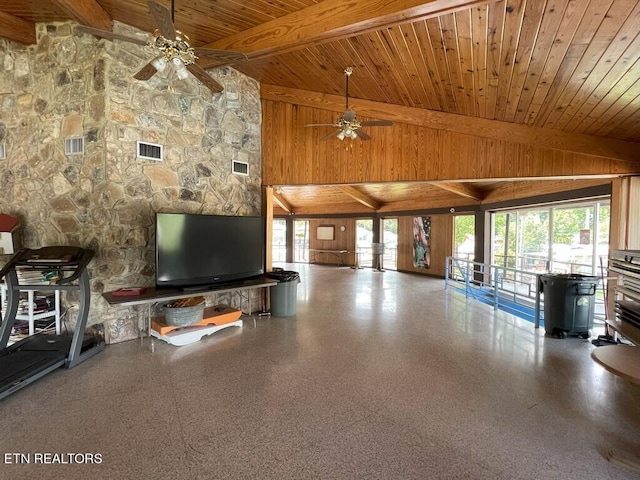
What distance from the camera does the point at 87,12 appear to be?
3197mm

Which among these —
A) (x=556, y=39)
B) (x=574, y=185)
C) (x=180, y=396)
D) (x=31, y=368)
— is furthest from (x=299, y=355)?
(x=574, y=185)

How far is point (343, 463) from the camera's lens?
1872 mm

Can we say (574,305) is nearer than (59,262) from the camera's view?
No

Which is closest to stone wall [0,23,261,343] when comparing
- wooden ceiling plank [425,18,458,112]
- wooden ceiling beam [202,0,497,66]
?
wooden ceiling beam [202,0,497,66]

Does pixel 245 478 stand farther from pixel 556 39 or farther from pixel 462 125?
pixel 462 125

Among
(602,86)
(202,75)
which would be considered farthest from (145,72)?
(602,86)

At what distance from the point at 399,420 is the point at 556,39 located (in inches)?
130

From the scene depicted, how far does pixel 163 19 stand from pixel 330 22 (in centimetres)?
148

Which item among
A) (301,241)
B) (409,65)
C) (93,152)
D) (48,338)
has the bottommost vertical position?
(48,338)

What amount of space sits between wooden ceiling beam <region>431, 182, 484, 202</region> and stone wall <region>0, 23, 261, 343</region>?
6.38 meters

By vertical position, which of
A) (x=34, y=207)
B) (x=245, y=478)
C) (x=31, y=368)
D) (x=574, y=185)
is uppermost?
(x=574, y=185)

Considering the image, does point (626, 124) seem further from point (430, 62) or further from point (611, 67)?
point (430, 62)

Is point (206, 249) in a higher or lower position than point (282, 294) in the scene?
higher

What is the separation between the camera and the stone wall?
363 centimetres
